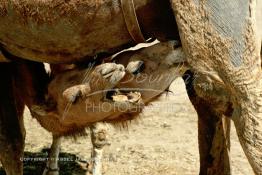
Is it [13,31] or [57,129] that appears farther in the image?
[57,129]

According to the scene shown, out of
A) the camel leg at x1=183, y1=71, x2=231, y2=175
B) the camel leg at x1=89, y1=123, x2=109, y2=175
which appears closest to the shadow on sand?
the camel leg at x1=89, y1=123, x2=109, y2=175

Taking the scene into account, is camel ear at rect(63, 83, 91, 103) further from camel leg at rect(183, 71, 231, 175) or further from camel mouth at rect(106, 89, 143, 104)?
camel leg at rect(183, 71, 231, 175)

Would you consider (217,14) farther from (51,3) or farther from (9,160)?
(9,160)

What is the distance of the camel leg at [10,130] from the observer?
4.04m

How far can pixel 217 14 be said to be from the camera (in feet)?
8.18

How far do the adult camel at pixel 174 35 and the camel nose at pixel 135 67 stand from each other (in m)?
0.11

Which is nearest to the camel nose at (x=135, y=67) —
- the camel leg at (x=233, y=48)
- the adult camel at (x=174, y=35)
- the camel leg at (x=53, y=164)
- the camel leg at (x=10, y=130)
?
the adult camel at (x=174, y=35)

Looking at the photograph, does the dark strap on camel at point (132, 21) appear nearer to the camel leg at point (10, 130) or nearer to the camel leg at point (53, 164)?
the camel leg at point (10, 130)

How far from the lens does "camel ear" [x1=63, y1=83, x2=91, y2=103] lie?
125 inches

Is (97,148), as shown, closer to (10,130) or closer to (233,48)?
(10,130)

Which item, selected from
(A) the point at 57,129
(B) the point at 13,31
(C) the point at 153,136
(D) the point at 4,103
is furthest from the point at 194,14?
(C) the point at 153,136

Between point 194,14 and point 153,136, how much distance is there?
4.32 metres

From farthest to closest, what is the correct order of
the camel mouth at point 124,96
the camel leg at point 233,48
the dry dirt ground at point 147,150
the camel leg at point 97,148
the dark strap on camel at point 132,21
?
the dry dirt ground at point 147,150, the camel leg at point 97,148, the camel mouth at point 124,96, the dark strap on camel at point 132,21, the camel leg at point 233,48

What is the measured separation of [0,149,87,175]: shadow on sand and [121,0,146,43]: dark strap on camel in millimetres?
3073
